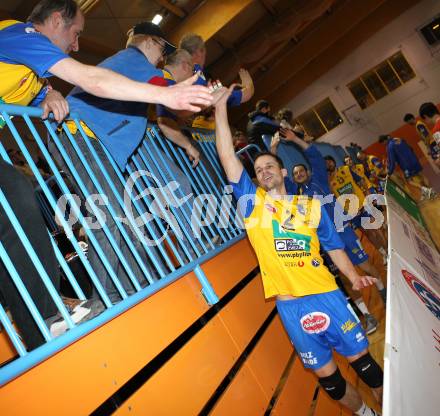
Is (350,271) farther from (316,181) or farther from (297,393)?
(316,181)

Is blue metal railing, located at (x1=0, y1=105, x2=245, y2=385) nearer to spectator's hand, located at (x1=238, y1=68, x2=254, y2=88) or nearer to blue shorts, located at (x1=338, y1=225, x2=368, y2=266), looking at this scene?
spectator's hand, located at (x1=238, y1=68, x2=254, y2=88)

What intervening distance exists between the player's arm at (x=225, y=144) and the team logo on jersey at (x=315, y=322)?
1.41 metres

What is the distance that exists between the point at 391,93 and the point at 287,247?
18.2 m

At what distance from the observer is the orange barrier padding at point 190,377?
5.97 feet

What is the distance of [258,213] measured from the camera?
3350 millimetres

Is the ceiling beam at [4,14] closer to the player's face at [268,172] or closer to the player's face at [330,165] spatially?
the player's face at [268,172]

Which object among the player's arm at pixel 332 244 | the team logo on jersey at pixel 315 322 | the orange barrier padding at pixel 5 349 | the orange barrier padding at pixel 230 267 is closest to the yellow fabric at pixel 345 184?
the player's arm at pixel 332 244

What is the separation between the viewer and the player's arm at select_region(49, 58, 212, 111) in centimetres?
164

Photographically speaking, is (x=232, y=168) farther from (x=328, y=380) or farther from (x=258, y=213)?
(x=328, y=380)

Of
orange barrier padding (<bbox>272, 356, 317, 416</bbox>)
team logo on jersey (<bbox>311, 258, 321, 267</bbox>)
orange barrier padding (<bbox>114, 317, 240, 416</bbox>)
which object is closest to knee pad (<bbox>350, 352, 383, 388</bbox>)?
orange barrier padding (<bbox>272, 356, 317, 416</bbox>)

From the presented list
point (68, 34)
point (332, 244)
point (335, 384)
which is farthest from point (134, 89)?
point (335, 384)

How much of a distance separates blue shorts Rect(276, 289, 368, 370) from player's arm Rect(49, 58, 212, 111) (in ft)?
7.17

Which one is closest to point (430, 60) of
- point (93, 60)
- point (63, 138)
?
point (93, 60)

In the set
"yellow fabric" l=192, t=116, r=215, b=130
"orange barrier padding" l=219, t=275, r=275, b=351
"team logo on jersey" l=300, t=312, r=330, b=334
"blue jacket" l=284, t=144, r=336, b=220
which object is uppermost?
"yellow fabric" l=192, t=116, r=215, b=130
